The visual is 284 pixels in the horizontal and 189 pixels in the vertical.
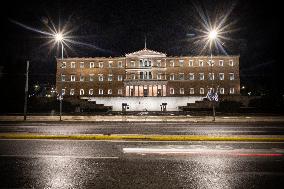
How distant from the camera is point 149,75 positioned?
72.4 metres

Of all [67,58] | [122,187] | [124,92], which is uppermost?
[67,58]

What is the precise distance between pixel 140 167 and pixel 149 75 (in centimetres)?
6711

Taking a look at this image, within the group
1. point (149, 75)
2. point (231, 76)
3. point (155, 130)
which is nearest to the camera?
point (155, 130)

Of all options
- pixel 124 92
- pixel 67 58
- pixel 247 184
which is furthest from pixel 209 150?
pixel 67 58

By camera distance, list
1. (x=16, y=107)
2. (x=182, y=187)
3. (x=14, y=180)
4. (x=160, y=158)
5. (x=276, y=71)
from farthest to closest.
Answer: (x=276, y=71) < (x=16, y=107) < (x=160, y=158) < (x=14, y=180) < (x=182, y=187)

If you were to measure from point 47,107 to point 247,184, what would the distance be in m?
43.2

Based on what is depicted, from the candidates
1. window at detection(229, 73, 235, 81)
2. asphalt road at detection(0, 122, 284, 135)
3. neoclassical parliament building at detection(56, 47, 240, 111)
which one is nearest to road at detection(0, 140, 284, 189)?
asphalt road at detection(0, 122, 284, 135)

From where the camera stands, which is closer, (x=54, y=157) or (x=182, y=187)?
(x=182, y=187)

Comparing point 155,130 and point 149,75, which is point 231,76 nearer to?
point 149,75

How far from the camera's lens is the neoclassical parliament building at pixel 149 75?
2744 inches

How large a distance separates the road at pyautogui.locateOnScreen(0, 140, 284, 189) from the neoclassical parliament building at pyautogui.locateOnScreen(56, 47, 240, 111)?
60.9 meters

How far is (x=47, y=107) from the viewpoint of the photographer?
43.5m

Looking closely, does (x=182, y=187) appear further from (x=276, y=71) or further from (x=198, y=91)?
(x=198, y=91)

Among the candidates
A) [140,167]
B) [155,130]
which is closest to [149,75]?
[155,130]
